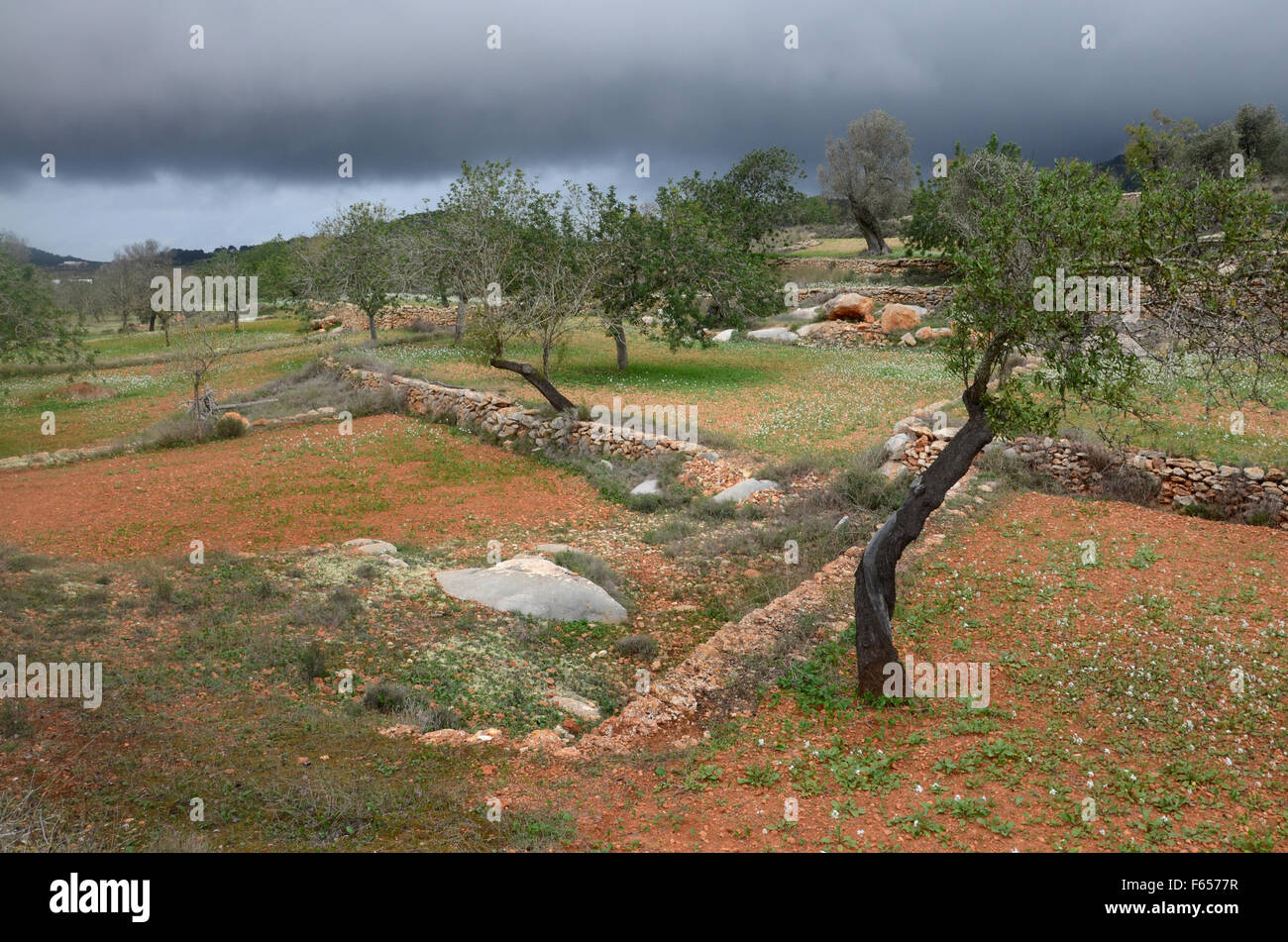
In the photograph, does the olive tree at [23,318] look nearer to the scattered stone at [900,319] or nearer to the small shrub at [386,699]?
the small shrub at [386,699]

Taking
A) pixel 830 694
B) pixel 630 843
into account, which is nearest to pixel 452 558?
pixel 830 694

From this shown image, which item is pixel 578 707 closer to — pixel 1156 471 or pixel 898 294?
pixel 1156 471

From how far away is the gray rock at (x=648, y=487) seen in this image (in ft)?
58.2

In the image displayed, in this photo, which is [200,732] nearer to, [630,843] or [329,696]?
[329,696]

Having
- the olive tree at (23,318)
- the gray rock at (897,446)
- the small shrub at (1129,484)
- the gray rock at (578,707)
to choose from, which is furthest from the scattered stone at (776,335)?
the gray rock at (578,707)

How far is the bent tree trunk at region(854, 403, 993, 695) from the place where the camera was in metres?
8.90

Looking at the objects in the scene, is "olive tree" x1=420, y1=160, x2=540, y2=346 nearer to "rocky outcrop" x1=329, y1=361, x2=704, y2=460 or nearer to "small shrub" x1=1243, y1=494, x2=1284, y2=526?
"rocky outcrop" x1=329, y1=361, x2=704, y2=460

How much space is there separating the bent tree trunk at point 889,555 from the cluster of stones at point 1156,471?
3.99 m

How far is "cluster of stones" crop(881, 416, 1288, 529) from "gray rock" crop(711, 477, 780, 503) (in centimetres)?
250

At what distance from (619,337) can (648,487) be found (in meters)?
14.0

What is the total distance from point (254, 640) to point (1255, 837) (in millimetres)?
10485

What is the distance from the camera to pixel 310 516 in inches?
635

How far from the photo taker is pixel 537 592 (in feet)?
38.9

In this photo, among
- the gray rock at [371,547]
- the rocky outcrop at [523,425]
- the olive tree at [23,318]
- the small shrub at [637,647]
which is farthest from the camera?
the olive tree at [23,318]
